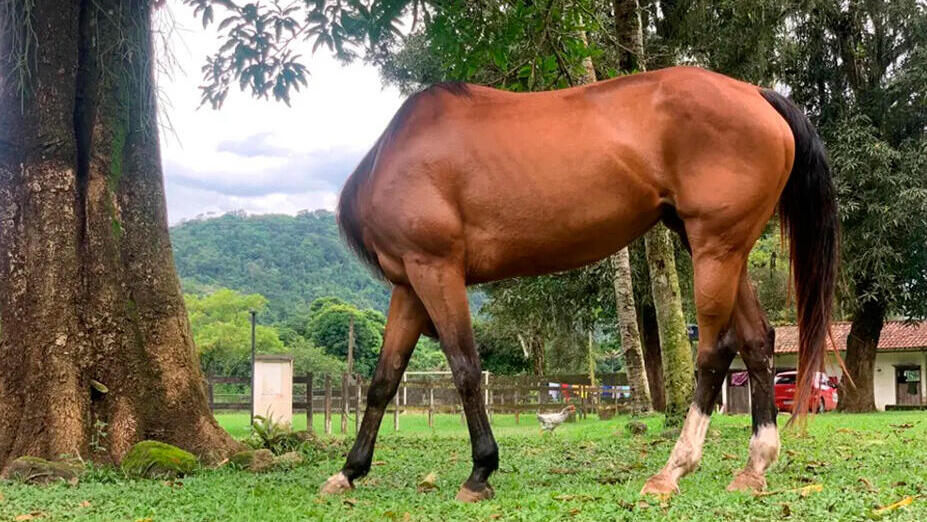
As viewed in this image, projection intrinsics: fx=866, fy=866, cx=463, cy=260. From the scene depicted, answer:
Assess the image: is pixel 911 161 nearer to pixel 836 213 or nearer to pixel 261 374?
pixel 261 374

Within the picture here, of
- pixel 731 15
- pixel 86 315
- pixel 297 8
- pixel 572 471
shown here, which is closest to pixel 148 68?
pixel 297 8

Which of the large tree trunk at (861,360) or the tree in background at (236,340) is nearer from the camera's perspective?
the large tree trunk at (861,360)

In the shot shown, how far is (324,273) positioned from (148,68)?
208 ft

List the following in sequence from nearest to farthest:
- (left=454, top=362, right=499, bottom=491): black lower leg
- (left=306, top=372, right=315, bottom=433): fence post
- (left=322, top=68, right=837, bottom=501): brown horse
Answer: (left=454, top=362, right=499, bottom=491): black lower leg < (left=322, top=68, right=837, bottom=501): brown horse < (left=306, top=372, right=315, bottom=433): fence post

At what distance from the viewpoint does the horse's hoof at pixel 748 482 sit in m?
4.53

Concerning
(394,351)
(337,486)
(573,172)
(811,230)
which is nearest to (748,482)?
(811,230)

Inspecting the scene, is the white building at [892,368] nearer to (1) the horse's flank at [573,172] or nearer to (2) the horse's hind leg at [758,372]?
(2) the horse's hind leg at [758,372]

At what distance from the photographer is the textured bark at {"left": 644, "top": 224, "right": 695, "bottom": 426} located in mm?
10070

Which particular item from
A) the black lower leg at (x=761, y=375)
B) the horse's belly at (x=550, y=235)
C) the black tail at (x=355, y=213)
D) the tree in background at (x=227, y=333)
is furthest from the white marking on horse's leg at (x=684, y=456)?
the tree in background at (x=227, y=333)

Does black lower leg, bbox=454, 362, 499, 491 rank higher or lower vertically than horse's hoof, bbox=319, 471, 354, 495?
higher

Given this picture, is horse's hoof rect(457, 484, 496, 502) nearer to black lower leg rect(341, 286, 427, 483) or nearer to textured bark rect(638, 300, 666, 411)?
black lower leg rect(341, 286, 427, 483)

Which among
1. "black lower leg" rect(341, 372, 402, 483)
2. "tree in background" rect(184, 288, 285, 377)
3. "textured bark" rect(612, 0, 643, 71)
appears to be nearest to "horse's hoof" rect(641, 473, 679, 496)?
"black lower leg" rect(341, 372, 402, 483)

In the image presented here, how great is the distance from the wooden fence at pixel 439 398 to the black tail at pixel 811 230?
14.9 meters

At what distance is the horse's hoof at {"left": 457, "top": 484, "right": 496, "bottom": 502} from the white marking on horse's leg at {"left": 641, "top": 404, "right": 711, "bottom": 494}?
0.81 meters
